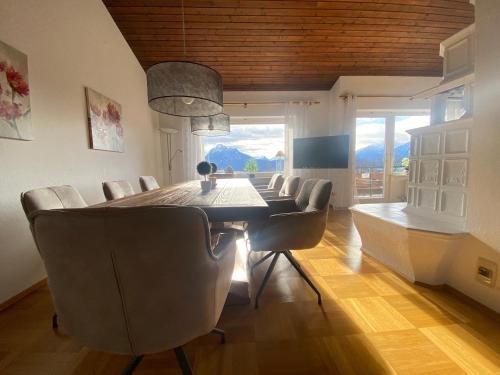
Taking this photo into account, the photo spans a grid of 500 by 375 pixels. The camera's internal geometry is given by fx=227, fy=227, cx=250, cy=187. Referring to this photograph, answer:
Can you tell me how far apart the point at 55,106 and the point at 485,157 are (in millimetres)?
3555

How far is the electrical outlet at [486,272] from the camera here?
1424 mm

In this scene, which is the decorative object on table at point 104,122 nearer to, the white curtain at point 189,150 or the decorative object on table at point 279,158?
the white curtain at point 189,150

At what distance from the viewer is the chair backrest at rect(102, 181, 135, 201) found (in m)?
2.07

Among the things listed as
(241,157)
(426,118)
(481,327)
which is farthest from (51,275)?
(426,118)

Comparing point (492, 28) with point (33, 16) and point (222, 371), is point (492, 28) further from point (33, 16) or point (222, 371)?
point (33, 16)

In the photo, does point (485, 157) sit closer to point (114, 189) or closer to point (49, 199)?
point (49, 199)

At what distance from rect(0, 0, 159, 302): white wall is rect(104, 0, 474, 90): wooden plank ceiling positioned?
2.10ft

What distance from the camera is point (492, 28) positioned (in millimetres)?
1398

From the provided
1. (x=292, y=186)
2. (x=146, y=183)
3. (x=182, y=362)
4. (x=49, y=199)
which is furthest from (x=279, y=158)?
(x=182, y=362)

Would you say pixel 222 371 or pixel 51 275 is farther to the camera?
pixel 222 371

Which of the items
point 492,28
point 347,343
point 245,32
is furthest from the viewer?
point 245,32

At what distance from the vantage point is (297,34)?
143 inches

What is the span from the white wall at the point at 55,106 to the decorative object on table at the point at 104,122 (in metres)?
0.09

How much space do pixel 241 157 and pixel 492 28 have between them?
474 cm
